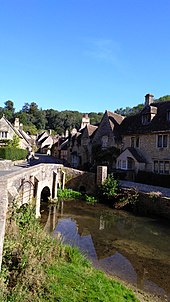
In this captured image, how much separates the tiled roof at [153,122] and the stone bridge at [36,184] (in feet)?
27.8

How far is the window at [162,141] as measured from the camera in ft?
96.1

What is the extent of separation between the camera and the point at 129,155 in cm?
3206

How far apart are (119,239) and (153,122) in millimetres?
18873

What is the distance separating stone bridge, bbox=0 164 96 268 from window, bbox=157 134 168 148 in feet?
26.1

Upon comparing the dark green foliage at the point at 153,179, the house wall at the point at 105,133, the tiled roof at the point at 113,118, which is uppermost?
the tiled roof at the point at 113,118

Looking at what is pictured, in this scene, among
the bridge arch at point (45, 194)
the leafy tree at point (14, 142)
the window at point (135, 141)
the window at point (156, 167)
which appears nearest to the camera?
the bridge arch at point (45, 194)

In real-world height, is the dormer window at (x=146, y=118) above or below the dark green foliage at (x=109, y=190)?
above

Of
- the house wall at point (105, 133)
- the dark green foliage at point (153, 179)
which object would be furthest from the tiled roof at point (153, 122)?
the dark green foliage at point (153, 179)

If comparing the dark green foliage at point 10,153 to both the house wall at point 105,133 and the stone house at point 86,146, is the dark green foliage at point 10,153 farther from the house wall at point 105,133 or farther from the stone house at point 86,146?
the house wall at point 105,133

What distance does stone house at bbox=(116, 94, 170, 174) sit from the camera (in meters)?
29.5

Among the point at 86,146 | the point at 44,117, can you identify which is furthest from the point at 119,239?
the point at 44,117

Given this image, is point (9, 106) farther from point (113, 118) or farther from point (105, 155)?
point (105, 155)

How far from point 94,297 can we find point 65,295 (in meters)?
0.91

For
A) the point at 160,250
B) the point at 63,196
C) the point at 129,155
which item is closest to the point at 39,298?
the point at 160,250
